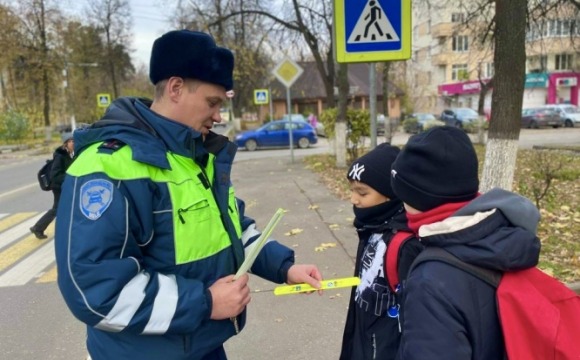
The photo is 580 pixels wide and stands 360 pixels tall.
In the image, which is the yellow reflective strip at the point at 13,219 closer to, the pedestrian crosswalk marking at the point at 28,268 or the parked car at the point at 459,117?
the pedestrian crosswalk marking at the point at 28,268

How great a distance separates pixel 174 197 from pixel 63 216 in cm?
34

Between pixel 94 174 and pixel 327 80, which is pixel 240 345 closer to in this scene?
pixel 94 174

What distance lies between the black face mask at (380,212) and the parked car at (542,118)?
32338mm

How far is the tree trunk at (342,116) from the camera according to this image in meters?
13.2

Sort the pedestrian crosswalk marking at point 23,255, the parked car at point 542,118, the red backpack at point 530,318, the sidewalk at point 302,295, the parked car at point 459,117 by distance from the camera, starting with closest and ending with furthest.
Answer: the red backpack at point 530,318
the sidewalk at point 302,295
the pedestrian crosswalk marking at point 23,255
the parked car at point 542,118
the parked car at point 459,117

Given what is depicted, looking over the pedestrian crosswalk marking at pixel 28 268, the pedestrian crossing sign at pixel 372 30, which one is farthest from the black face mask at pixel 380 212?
the pedestrian crosswalk marking at pixel 28 268

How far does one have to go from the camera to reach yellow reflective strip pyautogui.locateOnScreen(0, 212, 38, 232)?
26.9 feet

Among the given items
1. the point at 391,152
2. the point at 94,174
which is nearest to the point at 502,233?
the point at 391,152

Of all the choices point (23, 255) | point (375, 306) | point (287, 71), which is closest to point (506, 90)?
point (375, 306)

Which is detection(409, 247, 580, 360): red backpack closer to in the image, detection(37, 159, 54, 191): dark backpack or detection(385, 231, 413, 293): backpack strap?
detection(385, 231, 413, 293): backpack strap

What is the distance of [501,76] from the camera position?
5617 millimetres

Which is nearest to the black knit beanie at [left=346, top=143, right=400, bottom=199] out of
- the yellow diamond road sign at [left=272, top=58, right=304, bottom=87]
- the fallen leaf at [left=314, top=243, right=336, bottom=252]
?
the fallen leaf at [left=314, top=243, right=336, bottom=252]

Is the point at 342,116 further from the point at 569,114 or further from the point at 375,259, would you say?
the point at 569,114

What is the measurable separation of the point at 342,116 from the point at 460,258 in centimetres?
1227
